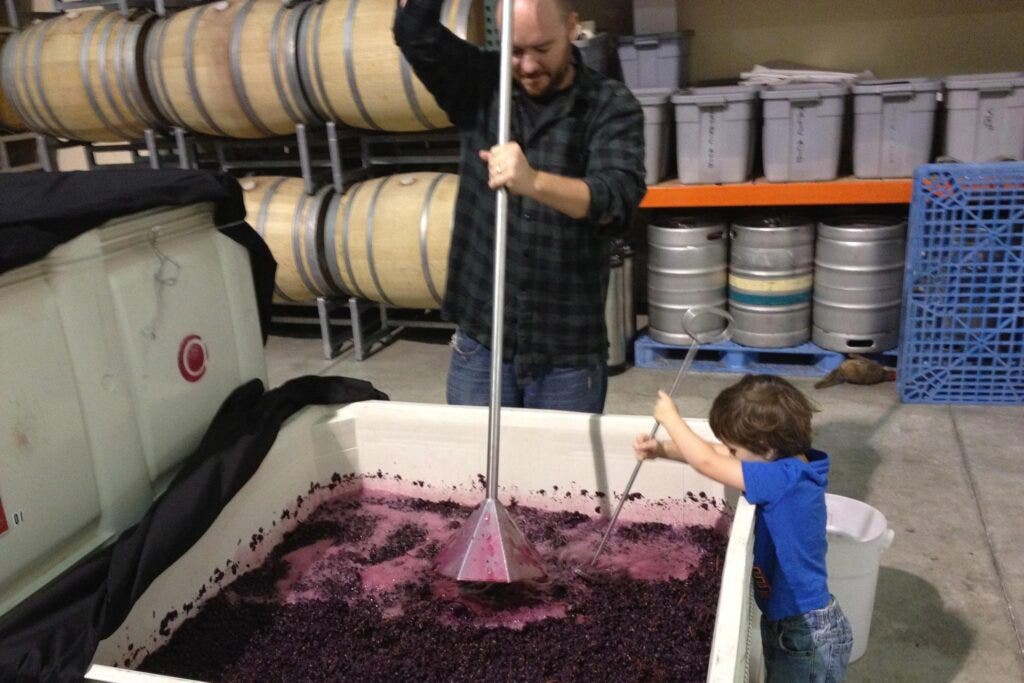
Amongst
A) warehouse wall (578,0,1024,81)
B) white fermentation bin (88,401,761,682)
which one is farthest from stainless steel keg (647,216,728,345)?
white fermentation bin (88,401,761,682)

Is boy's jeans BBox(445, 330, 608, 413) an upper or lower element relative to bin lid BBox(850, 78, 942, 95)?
lower

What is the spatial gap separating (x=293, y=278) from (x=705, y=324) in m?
2.06

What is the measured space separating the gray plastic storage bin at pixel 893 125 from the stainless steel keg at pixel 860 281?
26cm

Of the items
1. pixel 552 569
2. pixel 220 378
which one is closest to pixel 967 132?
pixel 552 569

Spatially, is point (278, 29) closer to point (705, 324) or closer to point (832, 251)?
point (705, 324)

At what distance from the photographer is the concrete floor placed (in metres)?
2.24

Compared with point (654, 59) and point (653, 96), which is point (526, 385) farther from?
point (654, 59)

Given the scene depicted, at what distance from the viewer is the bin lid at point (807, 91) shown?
374 centimetres

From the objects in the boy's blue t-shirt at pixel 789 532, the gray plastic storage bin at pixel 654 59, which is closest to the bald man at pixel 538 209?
the boy's blue t-shirt at pixel 789 532

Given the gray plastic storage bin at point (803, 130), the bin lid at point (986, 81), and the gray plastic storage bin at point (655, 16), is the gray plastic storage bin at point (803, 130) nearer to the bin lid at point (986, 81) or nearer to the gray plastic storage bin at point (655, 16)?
the bin lid at point (986, 81)

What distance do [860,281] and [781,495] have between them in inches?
109

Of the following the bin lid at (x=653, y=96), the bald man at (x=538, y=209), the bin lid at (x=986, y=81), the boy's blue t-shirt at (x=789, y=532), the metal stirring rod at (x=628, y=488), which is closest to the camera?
the boy's blue t-shirt at (x=789, y=532)

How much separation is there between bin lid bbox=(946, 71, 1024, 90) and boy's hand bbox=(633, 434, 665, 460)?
2.75 metres

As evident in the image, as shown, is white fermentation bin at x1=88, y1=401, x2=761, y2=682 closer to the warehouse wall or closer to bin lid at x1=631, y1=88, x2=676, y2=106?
bin lid at x1=631, y1=88, x2=676, y2=106
